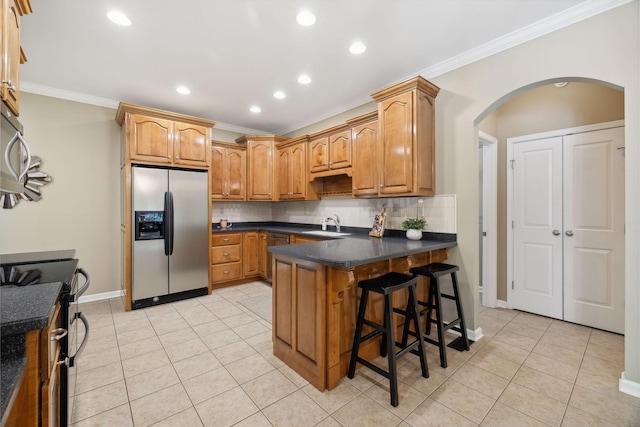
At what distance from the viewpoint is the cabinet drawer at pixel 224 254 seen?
169 inches

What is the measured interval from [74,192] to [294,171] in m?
3.03

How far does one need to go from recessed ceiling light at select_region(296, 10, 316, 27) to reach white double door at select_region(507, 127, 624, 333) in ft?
9.30

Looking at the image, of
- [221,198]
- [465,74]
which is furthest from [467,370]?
[221,198]

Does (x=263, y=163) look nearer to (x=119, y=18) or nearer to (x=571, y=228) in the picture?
(x=119, y=18)

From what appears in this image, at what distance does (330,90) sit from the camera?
11.8ft

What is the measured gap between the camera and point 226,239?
14.5ft

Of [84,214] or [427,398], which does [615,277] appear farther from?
[84,214]

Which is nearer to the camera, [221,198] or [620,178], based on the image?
[620,178]

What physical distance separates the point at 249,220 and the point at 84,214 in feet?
8.18

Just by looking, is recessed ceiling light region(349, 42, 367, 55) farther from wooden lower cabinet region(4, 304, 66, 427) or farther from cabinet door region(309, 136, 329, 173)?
wooden lower cabinet region(4, 304, 66, 427)

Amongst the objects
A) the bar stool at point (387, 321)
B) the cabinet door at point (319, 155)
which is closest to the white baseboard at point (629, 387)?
the bar stool at point (387, 321)

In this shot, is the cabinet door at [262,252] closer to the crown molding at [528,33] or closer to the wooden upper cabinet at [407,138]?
the wooden upper cabinet at [407,138]

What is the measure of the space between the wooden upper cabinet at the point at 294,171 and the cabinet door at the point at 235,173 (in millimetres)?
660

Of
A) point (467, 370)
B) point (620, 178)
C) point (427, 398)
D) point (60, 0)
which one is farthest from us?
point (620, 178)
